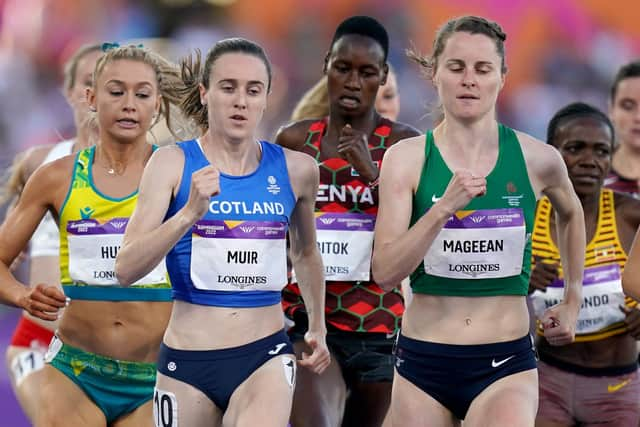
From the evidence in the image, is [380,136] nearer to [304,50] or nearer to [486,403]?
[486,403]

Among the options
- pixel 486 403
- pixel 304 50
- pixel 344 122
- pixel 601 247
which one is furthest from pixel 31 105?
pixel 486 403

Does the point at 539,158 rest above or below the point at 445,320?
above

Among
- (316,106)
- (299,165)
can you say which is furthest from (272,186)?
(316,106)

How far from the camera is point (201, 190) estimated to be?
11.9 ft

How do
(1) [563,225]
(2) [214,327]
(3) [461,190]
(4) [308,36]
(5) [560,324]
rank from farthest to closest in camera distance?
1. (4) [308,36]
2. (1) [563,225]
3. (5) [560,324]
4. (2) [214,327]
5. (3) [461,190]

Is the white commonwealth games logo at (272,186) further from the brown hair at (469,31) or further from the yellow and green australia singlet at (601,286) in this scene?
the yellow and green australia singlet at (601,286)

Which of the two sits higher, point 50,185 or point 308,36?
point 308,36

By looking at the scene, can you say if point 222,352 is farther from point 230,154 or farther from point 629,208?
point 629,208

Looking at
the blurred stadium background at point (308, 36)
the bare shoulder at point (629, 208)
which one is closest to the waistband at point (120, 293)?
the bare shoulder at point (629, 208)

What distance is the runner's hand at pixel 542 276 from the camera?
16.4ft

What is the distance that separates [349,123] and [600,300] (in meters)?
1.38

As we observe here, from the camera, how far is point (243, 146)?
4148 millimetres

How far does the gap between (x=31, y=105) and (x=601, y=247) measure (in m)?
6.60

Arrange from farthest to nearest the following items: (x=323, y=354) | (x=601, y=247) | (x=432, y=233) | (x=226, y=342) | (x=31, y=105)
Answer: (x=31, y=105) < (x=601, y=247) < (x=323, y=354) < (x=226, y=342) < (x=432, y=233)
